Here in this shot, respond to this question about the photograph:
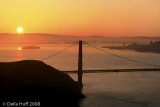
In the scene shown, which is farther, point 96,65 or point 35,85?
point 96,65

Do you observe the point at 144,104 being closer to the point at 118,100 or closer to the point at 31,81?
the point at 118,100

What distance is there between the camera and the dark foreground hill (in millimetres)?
15477

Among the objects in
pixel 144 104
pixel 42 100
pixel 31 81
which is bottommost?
pixel 144 104

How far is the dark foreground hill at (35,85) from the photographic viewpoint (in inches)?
609

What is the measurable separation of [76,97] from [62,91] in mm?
2871

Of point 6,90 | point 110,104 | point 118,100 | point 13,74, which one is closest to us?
point 6,90

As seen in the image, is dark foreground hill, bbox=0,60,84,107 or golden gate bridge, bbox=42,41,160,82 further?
golden gate bridge, bbox=42,41,160,82

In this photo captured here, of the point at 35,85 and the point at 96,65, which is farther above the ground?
the point at 35,85

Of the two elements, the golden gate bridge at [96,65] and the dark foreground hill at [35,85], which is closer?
the dark foreground hill at [35,85]

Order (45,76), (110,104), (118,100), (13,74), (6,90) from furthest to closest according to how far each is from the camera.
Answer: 1. (118,100)
2. (110,104)
3. (45,76)
4. (13,74)
5. (6,90)

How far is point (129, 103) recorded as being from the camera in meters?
21.2

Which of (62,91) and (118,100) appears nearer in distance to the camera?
(62,91)

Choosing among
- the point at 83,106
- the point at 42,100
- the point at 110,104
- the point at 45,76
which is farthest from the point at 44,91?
the point at 110,104

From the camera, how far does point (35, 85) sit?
1684cm
